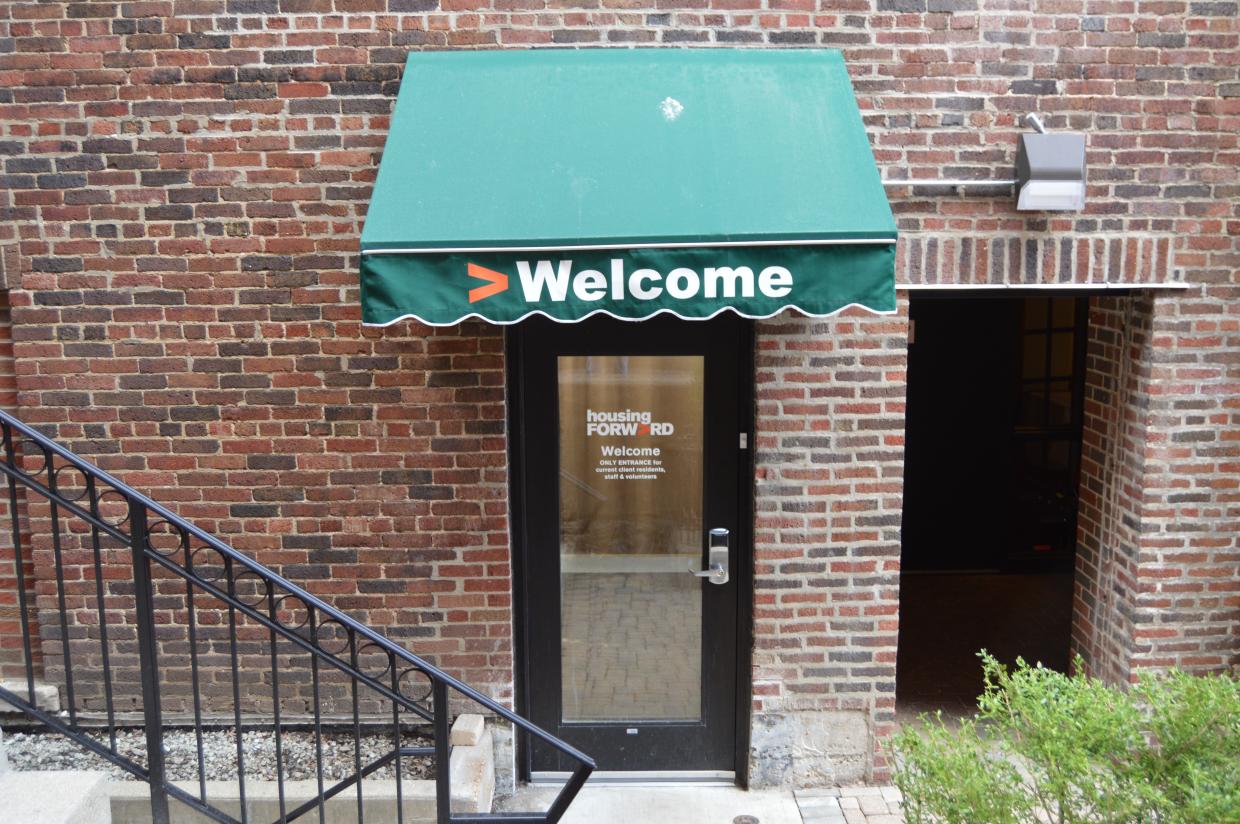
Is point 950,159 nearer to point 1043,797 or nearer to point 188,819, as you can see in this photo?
point 1043,797

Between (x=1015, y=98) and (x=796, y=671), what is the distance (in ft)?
9.74

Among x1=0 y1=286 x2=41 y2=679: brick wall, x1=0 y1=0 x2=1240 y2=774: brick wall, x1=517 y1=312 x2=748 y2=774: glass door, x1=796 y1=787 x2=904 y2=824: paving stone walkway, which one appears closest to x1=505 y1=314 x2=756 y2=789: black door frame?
x1=517 y1=312 x2=748 y2=774: glass door

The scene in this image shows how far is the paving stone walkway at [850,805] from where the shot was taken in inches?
182

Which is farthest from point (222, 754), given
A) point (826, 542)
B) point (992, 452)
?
point (992, 452)

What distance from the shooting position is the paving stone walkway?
4.63 metres

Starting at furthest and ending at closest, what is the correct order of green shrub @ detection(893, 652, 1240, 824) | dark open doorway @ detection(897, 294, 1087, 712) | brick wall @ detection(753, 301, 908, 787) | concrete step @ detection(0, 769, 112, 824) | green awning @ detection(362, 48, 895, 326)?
1. dark open doorway @ detection(897, 294, 1087, 712)
2. brick wall @ detection(753, 301, 908, 787)
3. green awning @ detection(362, 48, 895, 326)
4. concrete step @ detection(0, 769, 112, 824)
5. green shrub @ detection(893, 652, 1240, 824)

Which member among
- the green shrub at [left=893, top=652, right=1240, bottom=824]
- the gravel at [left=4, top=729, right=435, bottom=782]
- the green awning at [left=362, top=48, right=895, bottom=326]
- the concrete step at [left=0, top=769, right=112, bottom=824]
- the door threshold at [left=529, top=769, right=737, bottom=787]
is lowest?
the door threshold at [left=529, top=769, right=737, bottom=787]

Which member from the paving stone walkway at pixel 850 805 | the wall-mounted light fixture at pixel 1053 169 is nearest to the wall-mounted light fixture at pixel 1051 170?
the wall-mounted light fixture at pixel 1053 169

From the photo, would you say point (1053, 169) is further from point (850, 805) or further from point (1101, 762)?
point (850, 805)

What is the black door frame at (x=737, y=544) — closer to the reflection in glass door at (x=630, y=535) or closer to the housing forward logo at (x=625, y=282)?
the reflection in glass door at (x=630, y=535)

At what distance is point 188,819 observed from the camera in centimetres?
416

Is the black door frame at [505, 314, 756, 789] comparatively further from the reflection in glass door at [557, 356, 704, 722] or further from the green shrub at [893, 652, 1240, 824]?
the green shrub at [893, 652, 1240, 824]

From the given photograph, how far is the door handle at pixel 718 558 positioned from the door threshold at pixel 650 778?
41.6 inches

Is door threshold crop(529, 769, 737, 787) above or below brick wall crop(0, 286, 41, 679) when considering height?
below
